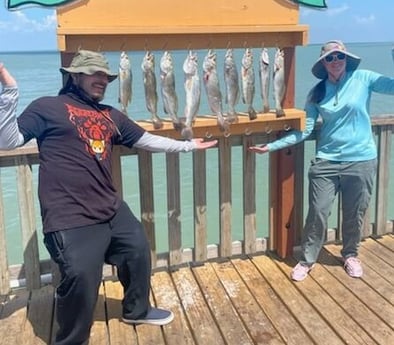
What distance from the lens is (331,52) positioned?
128 inches

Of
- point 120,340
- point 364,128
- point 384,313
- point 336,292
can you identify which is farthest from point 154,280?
point 364,128

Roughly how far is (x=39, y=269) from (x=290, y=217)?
5.81 feet

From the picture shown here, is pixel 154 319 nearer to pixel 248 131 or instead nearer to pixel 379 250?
pixel 248 131

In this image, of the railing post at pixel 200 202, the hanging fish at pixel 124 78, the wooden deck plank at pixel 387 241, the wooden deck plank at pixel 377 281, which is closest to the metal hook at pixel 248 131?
the railing post at pixel 200 202

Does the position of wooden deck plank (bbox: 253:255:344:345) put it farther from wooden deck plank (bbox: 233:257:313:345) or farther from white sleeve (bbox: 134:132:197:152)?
white sleeve (bbox: 134:132:197:152)

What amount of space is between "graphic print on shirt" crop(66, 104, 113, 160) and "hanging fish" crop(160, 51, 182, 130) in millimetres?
435

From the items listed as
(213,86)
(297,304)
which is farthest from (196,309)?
(213,86)

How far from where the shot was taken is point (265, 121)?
337cm

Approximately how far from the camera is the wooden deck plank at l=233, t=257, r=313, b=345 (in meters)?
2.78

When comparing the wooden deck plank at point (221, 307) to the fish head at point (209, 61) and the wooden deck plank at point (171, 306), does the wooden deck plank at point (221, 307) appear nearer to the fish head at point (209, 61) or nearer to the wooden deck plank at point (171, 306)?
the wooden deck plank at point (171, 306)

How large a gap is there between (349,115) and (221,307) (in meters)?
1.45

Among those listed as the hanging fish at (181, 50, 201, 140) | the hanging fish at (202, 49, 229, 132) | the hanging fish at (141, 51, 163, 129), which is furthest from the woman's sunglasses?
the hanging fish at (141, 51, 163, 129)

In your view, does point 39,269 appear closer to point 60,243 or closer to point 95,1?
point 60,243

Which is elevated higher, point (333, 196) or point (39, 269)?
point (333, 196)
